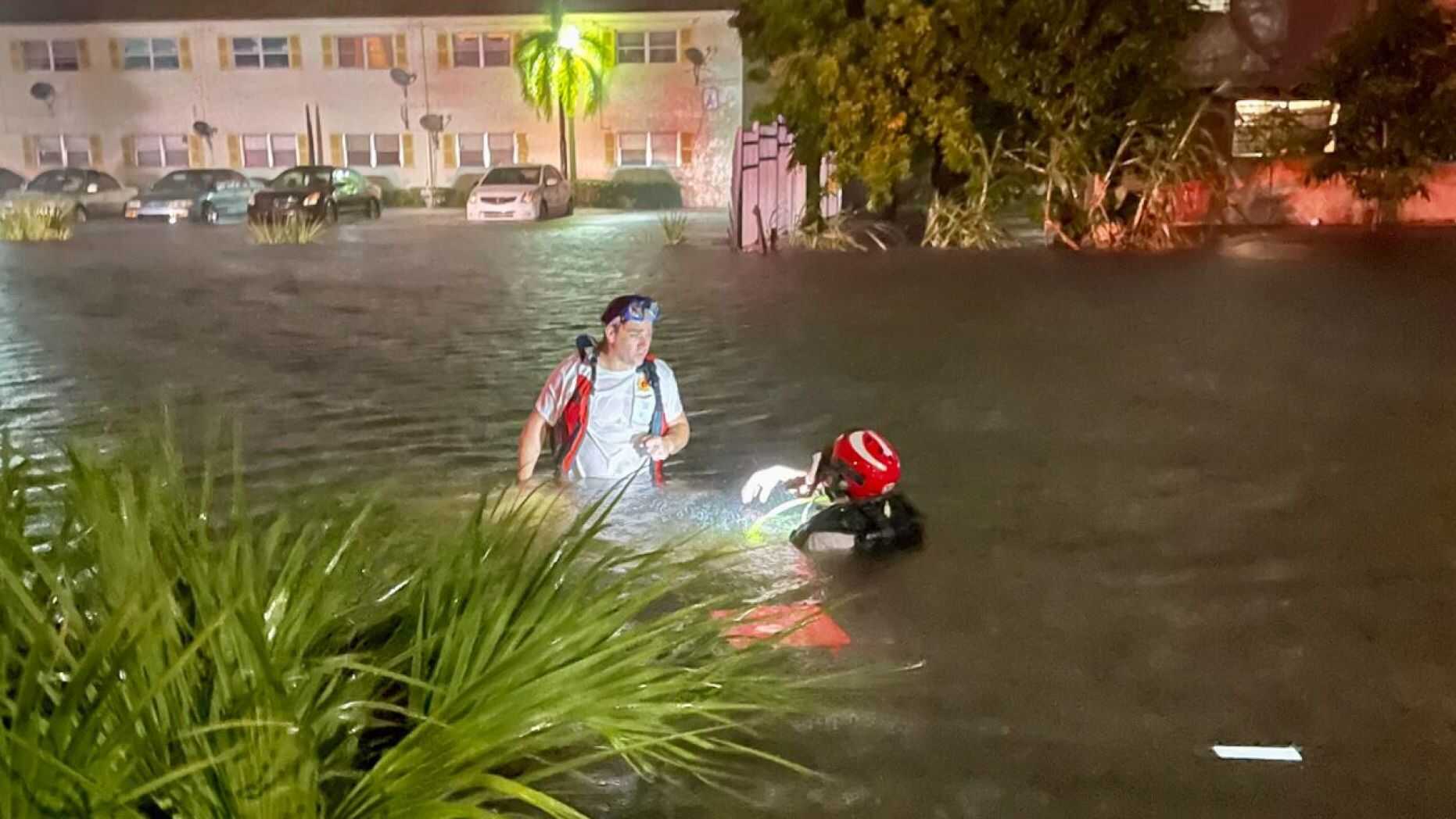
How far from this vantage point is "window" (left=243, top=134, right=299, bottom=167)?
3397 centimetres

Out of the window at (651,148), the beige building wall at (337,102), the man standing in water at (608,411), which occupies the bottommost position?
the man standing in water at (608,411)

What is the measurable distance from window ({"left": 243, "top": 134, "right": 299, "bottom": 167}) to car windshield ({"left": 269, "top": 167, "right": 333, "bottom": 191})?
6.94m

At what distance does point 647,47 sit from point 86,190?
47.3 feet

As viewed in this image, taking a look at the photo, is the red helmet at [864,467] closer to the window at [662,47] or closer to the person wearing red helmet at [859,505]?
the person wearing red helmet at [859,505]

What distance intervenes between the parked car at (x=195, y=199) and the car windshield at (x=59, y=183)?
2.25 m

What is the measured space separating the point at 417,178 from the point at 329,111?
3019mm

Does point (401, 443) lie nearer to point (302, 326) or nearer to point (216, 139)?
point (302, 326)

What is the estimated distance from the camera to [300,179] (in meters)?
27.2

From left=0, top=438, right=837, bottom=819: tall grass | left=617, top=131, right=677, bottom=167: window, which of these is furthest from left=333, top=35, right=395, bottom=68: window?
left=0, top=438, right=837, bottom=819: tall grass

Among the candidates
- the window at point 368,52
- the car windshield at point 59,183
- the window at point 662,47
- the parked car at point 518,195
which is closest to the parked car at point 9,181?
the car windshield at point 59,183

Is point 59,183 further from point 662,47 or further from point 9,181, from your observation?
point 662,47

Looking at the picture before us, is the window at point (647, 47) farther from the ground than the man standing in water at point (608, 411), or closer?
farther from the ground

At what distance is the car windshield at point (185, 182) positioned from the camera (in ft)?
93.8

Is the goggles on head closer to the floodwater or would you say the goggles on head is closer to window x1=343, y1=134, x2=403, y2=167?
the floodwater
